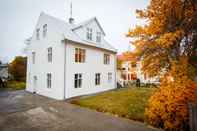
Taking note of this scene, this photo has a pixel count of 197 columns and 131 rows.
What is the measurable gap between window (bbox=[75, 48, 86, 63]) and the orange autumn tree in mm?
9055

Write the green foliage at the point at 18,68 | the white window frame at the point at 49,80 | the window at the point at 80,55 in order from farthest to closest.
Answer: the green foliage at the point at 18,68
the window at the point at 80,55
the white window frame at the point at 49,80

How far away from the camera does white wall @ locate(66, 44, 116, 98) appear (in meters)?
15.3

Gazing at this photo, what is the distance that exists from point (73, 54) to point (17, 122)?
9410mm

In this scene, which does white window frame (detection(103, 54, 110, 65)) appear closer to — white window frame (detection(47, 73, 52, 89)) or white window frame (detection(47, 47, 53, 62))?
white window frame (detection(47, 47, 53, 62))

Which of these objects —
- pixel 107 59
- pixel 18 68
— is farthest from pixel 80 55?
pixel 18 68

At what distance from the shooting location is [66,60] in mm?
14969

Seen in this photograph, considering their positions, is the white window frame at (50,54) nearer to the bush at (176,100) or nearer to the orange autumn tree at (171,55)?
the orange autumn tree at (171,55)

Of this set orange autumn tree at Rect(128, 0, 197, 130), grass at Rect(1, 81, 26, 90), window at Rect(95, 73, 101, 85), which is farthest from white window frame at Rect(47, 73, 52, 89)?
orange autumn tree at Rect(128, 0, 197, 130)

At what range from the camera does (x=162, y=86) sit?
23.9ft

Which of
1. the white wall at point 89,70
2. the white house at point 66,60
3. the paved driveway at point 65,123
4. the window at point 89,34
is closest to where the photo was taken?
the paved driveway at point 65,123

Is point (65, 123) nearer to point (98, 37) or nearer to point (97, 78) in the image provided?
point (97, 78)

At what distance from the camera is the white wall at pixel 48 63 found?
1493 cm

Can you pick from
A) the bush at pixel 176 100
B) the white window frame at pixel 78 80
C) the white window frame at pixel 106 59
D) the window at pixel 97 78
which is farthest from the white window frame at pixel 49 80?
the bush at pixel 176 100

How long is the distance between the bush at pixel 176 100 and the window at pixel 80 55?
10956 millimetres
